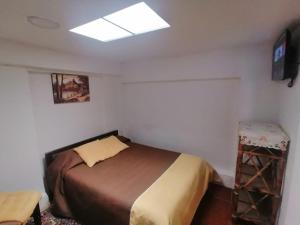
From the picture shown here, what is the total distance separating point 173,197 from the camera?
1.57m

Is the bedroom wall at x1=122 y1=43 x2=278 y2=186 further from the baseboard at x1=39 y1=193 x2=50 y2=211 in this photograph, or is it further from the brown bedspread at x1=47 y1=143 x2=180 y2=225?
the baseboard at x1=39 y1=193 x2=50 y2=211

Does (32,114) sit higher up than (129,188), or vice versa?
(32,114)

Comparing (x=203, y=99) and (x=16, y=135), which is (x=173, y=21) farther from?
(x=16, y=135)

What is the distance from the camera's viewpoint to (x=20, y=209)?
5.06ft

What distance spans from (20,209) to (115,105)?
88.4 inches

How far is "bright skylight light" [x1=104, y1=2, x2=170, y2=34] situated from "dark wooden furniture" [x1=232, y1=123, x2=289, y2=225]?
1.46 m

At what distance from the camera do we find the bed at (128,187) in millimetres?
1486

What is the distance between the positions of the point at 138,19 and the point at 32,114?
1.80 meters

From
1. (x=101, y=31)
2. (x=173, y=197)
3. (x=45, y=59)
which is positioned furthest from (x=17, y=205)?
(x=101, y=31)

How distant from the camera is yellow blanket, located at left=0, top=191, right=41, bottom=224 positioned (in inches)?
57.3

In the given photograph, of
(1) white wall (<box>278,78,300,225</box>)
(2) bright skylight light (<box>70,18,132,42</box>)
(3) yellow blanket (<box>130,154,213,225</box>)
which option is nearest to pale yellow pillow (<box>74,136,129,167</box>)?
(3) yellow blanket (<box>130,154,213,225</box>)

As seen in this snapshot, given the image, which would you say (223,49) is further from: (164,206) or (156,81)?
(164,206)

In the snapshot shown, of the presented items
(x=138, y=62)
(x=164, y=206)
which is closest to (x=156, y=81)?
(x=138, y=62)

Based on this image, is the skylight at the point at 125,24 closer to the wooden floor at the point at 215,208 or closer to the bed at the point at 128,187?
the bed at the point at 128,187
